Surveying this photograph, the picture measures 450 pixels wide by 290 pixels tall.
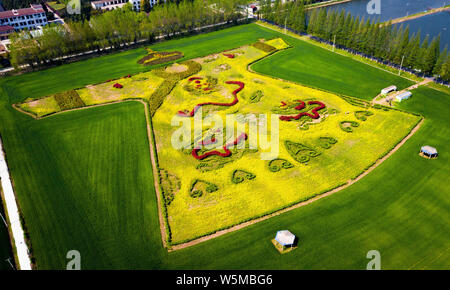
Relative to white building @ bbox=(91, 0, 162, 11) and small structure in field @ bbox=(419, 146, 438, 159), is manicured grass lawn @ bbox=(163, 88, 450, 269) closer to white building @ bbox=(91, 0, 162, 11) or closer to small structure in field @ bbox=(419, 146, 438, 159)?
small structure in field @ bbox=(419, 146, 438, 159)

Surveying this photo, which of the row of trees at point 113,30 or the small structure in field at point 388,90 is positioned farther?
the row of trees at point 113,30

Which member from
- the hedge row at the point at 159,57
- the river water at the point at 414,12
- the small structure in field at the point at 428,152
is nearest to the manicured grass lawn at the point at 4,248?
the hedge row at the point at 159,57

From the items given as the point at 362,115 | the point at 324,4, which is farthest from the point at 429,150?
the point at 324,4

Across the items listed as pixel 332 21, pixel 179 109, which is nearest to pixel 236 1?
pixel 332 21

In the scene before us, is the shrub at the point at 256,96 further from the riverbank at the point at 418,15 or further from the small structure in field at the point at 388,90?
the riverbank at the point at 418,15

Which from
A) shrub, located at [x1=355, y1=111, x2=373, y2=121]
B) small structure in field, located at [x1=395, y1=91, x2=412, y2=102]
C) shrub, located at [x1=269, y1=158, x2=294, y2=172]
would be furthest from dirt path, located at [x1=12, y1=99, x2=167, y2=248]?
small structure in field, located at [x1=395, y1=91, x2=412, y2=102]

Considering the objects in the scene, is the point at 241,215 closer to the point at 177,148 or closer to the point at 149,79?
the point at 177,148
